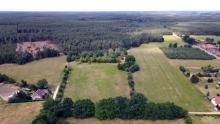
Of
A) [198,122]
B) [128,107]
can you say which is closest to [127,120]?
[128,107]

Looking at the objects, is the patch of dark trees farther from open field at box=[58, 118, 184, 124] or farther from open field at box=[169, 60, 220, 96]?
open field at box=[58, 118, 184, 124]

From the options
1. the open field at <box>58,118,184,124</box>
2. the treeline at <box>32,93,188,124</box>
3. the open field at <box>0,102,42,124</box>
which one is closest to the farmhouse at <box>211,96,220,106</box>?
the treeline at <box>32,93,188,124</box>

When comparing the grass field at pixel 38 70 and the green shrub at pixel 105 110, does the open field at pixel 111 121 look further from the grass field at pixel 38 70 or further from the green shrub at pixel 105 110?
the grass field at pixel 38 70

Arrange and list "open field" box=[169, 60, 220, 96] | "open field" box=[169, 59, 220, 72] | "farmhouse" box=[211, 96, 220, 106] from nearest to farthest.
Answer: "farmhouse" box=[211, 96, 220, 106]
"open field" box=[169, 60, 220, 96]
"open field" box=[169, 59, 220, 72]

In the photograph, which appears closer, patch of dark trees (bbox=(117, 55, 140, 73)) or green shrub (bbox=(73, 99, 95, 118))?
green shrub (bbox=(73, 99, 95, 118))

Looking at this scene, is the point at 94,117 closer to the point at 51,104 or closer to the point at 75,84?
the point at 51,104

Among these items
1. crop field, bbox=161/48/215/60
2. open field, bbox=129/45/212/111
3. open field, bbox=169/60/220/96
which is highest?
crop field, bbox=161/48/215/60

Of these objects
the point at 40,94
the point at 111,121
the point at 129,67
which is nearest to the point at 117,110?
the point at 111,121
